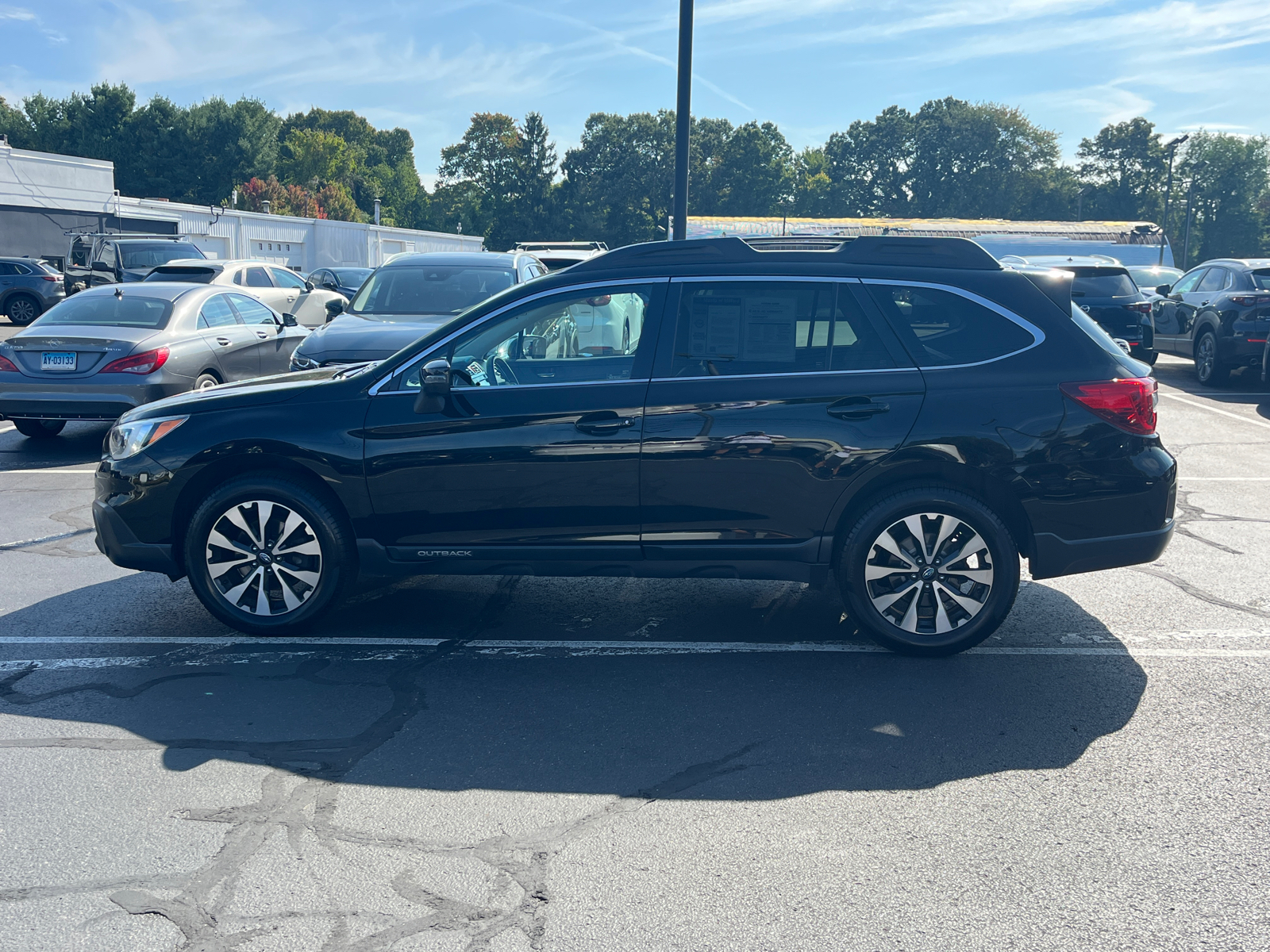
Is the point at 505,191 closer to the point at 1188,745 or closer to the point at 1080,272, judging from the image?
the point at 1080,272

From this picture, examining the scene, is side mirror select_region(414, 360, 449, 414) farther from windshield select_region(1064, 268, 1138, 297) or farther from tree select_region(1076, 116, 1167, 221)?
tree select_region(1076, 116, 1167, 221)

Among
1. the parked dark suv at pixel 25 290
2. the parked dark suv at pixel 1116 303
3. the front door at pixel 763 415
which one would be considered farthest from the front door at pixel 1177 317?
the parked dark suv at pixel 25 290

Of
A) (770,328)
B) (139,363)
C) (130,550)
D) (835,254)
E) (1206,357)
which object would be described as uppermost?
(835,254)

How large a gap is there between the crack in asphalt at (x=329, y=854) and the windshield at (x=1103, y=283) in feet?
44.8

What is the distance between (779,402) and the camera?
5.00m

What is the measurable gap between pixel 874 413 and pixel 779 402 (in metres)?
0.43

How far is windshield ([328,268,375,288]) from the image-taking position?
25812mm

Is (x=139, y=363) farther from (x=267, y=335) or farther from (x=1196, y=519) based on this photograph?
(x=1196, y=519)

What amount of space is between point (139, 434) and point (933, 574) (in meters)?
3.92

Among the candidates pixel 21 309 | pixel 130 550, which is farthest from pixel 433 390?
pixel 21 309

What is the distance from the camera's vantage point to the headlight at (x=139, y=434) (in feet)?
17.7

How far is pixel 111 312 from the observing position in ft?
36.6

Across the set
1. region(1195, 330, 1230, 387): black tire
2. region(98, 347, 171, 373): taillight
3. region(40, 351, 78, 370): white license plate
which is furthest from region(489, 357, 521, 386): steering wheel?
region(1195, 330, 1230, 387): black tire

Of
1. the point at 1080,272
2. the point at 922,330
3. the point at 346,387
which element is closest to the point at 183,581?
the point at 346,387
